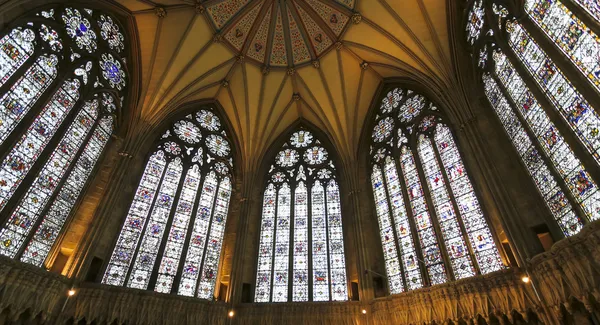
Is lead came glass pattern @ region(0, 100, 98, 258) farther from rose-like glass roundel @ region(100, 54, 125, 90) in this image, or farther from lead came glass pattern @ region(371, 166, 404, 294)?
lead came glass pattern @ region(371, 166, 404, 294)

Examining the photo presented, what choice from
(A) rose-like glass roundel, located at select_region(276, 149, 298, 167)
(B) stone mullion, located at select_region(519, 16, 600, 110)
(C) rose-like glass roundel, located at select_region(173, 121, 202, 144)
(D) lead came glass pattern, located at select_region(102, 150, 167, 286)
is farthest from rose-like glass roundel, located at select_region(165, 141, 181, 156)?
(B) stone mullion, located at select_region(519, 16, 600, 110)

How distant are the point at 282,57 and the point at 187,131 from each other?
219 inches

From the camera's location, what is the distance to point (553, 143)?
8656mm

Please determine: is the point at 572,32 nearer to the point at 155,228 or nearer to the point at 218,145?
the point at 218,145

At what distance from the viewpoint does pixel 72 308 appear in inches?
388

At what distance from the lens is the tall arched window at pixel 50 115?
31.2ft

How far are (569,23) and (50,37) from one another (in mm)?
14923

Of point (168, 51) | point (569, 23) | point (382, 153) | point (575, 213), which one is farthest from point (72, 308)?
point (569, 23)

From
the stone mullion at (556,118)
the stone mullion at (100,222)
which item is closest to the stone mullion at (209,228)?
the stone mullion at (100,222)

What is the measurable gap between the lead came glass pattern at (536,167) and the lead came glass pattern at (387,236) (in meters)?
4.96

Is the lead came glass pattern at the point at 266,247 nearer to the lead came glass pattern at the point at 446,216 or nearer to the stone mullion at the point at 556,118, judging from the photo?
the lead came glass pattern at the point at 446,216

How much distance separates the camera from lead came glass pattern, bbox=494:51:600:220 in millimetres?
7652

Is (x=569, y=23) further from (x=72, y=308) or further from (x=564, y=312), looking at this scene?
(x=72, y=308)

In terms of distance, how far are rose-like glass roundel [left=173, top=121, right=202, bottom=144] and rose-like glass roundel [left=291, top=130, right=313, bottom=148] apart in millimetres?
4632
